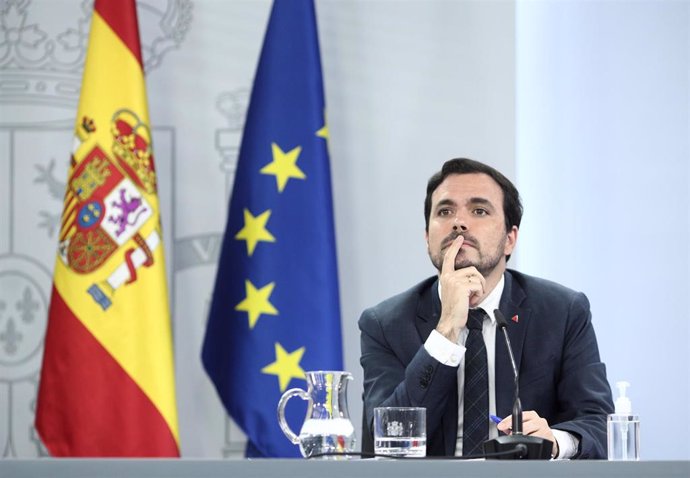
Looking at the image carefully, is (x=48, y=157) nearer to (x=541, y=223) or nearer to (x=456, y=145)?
Result: (x=456, y=145)

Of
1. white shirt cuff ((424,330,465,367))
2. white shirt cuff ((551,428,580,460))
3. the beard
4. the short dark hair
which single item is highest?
the short dark hair

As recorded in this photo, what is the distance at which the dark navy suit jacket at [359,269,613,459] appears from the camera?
2.78m

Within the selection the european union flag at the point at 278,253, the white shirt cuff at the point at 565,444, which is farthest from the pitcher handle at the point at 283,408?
the european union flag at the point at 278,253

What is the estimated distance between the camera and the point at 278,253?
411 cm

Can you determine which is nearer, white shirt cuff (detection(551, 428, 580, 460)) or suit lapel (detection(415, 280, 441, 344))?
white shirt cuff (detection(551, 428, 580, 460))

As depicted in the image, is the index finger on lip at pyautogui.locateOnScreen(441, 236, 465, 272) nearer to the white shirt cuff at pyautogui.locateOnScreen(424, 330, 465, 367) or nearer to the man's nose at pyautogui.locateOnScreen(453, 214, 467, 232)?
the man's nose at pyautogui.locateOnScreen(453, 214, 467, 232)

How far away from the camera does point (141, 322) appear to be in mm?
4012

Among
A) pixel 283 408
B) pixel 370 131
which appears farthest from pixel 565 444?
pixel 370 131

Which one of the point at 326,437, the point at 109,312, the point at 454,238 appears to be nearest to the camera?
the point at 326,437

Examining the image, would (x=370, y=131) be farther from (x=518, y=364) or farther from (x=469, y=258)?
(x=518, y=364)

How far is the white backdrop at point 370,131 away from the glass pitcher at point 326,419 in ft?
6.78

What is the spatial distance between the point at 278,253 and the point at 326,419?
1.93m

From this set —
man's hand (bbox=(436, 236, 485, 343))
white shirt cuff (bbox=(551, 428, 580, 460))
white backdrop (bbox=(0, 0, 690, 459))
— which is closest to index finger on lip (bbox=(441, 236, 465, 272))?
man's hand (bbox=(436, 236, 485, 343))

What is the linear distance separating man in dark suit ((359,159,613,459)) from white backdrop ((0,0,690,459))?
1.25 meters
